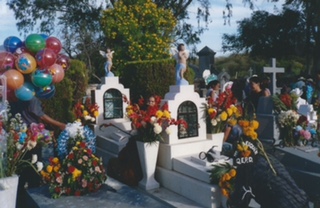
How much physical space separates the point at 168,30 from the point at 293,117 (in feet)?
35.6

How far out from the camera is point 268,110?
7387mm

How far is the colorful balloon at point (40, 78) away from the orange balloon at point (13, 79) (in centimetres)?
18

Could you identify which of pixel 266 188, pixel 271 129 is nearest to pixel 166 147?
pixel 266 188

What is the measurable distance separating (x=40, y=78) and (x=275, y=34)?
86.1 feet

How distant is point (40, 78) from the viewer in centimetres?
565

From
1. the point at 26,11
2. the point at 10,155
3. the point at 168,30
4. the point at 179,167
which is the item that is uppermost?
the point at 26,11

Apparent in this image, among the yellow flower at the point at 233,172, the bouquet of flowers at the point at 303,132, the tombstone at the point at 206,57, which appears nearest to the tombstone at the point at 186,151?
the yellow flower at the point at 233,172

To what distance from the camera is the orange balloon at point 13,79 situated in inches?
211

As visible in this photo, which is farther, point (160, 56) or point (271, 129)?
point (160, 56)

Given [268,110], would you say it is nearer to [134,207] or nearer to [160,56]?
[134,207]

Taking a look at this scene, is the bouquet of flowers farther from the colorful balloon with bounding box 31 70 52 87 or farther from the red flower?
the colorful balloon with bounding box 31 70 52 87

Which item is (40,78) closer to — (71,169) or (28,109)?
(28,109)

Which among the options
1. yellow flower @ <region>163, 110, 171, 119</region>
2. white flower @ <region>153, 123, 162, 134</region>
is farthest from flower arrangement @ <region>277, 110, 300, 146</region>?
white flower @ <region>153, 123, 162, 134</region>

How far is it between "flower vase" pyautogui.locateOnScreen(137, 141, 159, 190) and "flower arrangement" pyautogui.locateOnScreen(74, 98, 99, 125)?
85.4 inches
